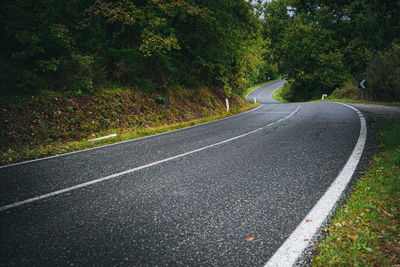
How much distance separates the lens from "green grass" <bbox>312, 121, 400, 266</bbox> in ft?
5.49

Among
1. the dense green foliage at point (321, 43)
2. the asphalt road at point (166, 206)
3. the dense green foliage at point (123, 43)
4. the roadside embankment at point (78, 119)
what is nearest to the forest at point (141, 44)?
the dense green foliage at point (123, 43)

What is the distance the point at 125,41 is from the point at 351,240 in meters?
12.9

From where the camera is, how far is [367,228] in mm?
1989

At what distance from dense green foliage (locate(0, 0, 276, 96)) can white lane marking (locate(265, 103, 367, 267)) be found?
954cm

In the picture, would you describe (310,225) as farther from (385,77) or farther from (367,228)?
(385,77)

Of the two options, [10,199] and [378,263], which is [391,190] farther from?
[10,199]

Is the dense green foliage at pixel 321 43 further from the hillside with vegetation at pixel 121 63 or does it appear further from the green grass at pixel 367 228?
the green grass at pixel 367 228

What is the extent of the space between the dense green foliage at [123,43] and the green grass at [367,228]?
9.81 metres

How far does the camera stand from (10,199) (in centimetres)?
305

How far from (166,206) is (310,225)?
1544mm

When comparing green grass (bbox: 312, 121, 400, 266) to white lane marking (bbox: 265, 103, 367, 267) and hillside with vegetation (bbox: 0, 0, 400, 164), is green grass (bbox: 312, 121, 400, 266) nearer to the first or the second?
white lane marking (bbox: 265, 103, 367, 267)

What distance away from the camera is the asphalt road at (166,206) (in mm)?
1916

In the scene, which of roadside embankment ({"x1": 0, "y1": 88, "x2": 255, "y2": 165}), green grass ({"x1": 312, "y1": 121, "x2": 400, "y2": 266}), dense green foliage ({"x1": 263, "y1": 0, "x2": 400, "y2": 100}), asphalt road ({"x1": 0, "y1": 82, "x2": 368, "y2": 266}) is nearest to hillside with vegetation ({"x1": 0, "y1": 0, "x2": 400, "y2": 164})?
roadside embankment ({"x1": 0, "y1": 88, "x2": 255, "y2": 165})

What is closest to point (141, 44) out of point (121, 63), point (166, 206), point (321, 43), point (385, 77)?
point (121, 63)
